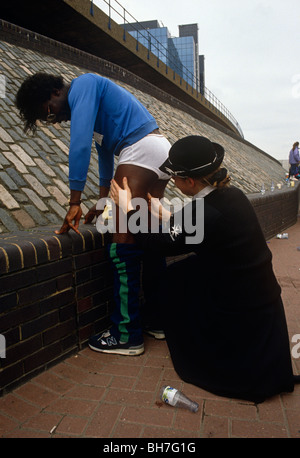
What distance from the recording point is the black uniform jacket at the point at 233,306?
1988 mm

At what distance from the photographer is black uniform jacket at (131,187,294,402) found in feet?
6.52

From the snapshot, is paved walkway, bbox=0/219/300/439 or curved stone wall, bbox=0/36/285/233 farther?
curved stone wall, bbox=0/36/285/233

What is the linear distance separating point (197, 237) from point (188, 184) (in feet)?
1.17

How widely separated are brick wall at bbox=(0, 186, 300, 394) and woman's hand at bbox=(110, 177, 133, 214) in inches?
17.3

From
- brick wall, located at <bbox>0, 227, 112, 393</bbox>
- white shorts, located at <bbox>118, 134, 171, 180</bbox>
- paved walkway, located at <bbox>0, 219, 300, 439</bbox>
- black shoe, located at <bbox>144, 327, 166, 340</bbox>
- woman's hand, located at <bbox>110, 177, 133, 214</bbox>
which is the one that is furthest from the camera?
black shoe, located at <bbox>144, 327, 166, 340</bbox>

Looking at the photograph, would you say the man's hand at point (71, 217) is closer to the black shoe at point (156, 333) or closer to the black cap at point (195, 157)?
the black cap at point (195, 157)

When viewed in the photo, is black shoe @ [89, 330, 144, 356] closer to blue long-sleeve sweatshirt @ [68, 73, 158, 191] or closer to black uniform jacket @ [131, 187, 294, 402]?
black uniform jacket @ [131, 187, 294, 402]

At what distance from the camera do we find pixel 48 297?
2.23 m

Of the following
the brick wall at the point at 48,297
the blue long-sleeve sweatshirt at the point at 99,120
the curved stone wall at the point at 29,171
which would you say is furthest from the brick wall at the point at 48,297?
the curved stone wall at the point at 29,171

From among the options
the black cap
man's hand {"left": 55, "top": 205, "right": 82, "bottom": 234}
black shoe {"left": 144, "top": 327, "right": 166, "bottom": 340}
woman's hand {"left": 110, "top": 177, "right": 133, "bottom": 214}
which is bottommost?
black shoe {"left": 144, "top": 327, "right": 166, "bottom": 340}

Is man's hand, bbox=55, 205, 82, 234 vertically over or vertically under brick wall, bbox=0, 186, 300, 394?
over

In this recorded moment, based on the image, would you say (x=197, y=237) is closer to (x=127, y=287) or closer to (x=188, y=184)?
(x=188, y=184)

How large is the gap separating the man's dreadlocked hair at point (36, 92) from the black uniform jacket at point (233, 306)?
1266 mm

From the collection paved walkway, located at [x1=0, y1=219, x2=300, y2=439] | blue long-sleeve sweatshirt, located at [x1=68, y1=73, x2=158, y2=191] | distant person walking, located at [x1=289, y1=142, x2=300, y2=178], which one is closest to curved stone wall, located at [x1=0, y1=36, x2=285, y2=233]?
blue long-sleeve sweatshirt, located at [x1=68, y1=73, x2=158, y2=191]
